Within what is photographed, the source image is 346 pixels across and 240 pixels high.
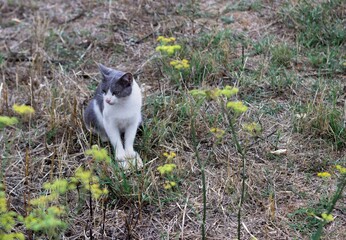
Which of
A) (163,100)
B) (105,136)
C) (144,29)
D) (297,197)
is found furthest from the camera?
(144,29)

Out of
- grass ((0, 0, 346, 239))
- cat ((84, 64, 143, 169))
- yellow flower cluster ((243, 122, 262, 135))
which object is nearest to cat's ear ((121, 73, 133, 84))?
cat ((84, 64, 143, 169))

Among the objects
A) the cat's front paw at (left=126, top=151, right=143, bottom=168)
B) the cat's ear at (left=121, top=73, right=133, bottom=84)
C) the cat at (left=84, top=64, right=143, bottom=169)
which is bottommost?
the cat's front paw at (left=126, top=151, right=143, bottom=168)

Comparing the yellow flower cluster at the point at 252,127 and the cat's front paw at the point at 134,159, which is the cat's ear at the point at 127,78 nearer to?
the cat's front paw at the point at 134,159

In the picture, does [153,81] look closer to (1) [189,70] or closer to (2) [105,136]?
(1) [189,70]

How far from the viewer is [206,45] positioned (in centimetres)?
461

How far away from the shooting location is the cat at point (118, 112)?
3.28 metres

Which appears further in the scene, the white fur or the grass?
the white fur

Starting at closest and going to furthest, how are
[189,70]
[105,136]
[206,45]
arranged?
1. [105,136]
2. [189,70]
3. [206,45]

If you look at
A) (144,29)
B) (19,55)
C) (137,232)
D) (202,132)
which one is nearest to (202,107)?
(202,132)

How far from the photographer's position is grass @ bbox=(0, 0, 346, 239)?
9.86ft

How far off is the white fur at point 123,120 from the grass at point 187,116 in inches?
4.2

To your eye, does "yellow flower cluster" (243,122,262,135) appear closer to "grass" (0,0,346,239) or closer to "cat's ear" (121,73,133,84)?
"grass" (0,0,346,239)

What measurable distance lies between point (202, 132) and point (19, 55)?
6.80 ft

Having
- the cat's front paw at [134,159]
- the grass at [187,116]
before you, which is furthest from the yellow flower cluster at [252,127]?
the cat's front paw at [134,159]
